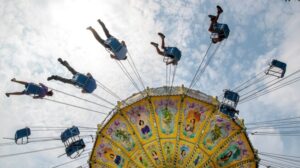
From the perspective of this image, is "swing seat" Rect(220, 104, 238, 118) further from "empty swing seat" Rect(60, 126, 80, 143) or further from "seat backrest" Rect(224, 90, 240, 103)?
"empty swing seat" Rect(60, 126, 80, 143)

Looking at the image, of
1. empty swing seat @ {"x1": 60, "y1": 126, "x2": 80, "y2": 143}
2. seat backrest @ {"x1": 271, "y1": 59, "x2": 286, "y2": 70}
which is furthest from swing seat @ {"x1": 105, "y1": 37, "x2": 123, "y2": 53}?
seat backrest @ {"x1": 271, "y1": 59, "x2": 286, "y2": 70}

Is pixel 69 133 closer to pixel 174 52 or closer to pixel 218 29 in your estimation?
pixel 174 52

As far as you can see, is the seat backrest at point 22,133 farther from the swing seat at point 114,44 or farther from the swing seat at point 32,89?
the swing seat at point 114,44

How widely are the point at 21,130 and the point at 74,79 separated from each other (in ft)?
15.6

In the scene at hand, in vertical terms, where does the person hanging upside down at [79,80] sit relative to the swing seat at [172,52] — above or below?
below

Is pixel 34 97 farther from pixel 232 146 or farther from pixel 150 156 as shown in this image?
pixel 232 146

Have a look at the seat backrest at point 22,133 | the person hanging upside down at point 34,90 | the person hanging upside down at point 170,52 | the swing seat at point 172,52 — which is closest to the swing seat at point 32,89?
the person hanging upside down at point 34,90

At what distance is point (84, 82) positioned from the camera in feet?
50.7

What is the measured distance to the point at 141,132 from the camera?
15.7 m

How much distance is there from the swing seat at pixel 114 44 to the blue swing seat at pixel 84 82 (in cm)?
222

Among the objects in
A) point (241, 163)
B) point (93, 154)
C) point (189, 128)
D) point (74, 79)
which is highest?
point (74, 79)

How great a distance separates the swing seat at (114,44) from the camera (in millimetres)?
14633

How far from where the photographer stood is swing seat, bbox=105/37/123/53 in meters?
14.6

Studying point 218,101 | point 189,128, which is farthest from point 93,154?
point 218,101
